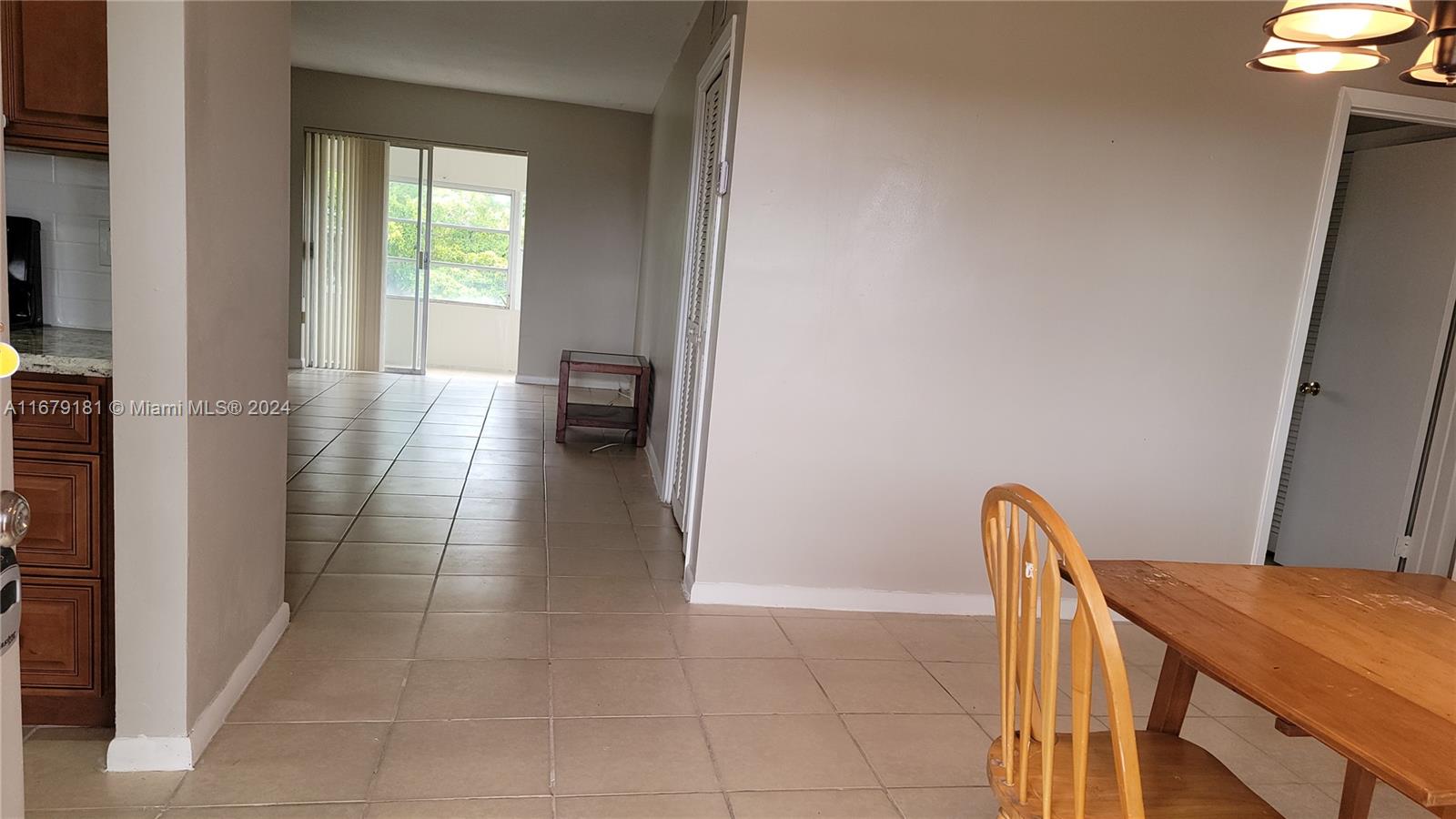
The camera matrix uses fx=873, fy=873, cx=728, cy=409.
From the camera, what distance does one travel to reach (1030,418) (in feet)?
9.91

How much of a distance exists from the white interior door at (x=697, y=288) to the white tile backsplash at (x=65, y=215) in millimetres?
1804

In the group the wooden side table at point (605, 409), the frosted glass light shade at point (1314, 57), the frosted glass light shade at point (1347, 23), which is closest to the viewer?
the frosted glass light shade at point (1347, 23)

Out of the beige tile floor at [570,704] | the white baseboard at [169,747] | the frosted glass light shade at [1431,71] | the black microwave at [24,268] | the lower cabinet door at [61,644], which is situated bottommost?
the beige tile floor at [570,704]

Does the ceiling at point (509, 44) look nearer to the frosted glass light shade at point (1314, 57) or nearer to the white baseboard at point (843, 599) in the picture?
the white baseboard at point (843, 599)

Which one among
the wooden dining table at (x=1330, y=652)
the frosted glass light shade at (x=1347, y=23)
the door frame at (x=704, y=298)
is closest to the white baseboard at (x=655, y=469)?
the door frame at (x=704, y=298)

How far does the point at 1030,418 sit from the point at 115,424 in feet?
8.52

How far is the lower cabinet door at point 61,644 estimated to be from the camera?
1831mm

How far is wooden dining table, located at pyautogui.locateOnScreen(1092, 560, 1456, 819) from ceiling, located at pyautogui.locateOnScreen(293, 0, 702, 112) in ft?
12.1

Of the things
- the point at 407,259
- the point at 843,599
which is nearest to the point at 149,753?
the point at 843,599

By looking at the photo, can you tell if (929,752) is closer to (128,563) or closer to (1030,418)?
(1030,418)

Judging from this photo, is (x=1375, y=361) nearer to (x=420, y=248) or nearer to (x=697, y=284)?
(x=697, y=284)

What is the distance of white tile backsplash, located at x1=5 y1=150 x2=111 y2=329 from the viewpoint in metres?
2.12

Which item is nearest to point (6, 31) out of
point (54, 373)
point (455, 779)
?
point (54, 373)

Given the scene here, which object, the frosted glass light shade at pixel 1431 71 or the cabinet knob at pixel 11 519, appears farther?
the frosted glass light shade at pixel 1431 71
